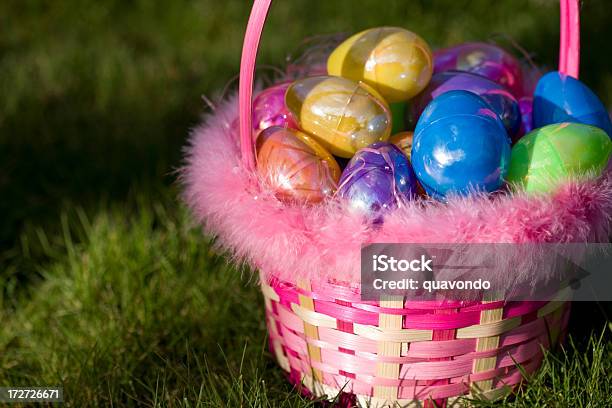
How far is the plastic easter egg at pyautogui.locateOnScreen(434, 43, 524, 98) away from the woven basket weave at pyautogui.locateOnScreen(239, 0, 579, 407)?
0.20 metres

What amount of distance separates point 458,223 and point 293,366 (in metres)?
0.43

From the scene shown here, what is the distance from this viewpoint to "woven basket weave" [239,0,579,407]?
1.04 metres

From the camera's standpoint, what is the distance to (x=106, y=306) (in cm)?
147

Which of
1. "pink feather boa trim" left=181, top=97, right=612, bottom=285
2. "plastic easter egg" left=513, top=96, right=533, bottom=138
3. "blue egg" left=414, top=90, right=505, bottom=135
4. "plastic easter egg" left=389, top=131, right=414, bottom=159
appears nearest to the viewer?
"pink feather boa trim" left=181, top=97, right=612, bottom=285

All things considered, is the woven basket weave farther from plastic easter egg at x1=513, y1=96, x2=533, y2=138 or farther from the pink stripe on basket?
plastic easter egg at x1=513, y1=96, x2=533, y2=138

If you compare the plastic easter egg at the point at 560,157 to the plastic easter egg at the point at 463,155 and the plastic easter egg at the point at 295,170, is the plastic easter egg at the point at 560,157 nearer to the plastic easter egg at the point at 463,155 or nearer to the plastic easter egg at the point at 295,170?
the plastic easter egg at the point at 463,155

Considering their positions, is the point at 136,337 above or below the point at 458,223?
below

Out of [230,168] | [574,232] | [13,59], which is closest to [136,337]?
[230,168]

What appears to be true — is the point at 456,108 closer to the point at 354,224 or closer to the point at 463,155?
the point at 463,155

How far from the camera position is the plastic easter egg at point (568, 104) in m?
1.19

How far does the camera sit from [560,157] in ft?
3.41

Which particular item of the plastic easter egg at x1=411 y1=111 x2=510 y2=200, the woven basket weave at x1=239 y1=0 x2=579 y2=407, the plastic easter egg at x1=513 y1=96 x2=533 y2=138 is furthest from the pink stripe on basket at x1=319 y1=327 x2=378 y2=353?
the plastic easter egg at x1=513 y1=96 x2=533 y2=138

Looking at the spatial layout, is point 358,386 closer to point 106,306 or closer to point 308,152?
point 308,152

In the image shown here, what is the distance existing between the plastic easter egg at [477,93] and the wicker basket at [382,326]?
0.49 feet
